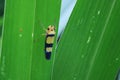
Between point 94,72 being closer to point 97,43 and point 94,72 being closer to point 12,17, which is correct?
point 97,43

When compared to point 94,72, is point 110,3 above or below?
above

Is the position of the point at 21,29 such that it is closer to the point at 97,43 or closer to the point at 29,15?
the point at 29,15

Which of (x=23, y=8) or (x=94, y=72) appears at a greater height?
(x=23, y=8)

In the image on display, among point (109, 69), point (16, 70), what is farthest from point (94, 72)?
point (16, 70)

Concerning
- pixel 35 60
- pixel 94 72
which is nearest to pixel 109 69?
pixel 94 72
